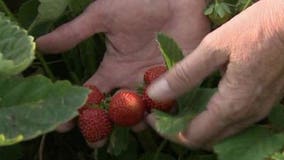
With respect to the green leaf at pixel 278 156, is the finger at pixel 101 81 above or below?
below

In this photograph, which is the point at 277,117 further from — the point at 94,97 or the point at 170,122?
the point at 94,97

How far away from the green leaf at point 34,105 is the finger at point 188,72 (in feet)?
0.87

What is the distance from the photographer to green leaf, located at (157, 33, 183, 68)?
3.97 feet

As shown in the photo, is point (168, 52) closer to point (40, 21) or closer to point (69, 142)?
point (40, 21)

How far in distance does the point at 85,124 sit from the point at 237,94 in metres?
0.31

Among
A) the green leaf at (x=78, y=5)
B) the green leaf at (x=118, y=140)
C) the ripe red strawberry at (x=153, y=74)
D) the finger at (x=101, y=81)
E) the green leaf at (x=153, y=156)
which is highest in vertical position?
the green leaf at (x=78, y=5)

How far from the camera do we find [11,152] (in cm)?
150

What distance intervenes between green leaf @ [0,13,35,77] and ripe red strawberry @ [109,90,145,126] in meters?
0.30

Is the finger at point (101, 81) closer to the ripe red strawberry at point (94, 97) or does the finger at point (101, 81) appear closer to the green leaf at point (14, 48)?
the ripe red strawberry at point (94, 97)

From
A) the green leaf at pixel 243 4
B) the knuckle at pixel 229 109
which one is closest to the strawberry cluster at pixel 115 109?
the knuckle at pixel 229 109

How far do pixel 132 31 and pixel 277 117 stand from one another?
44 cm

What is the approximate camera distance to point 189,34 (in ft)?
5.27

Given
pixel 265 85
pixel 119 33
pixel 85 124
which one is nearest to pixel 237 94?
pixel 265 85

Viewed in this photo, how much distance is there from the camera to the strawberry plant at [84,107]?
104cm
